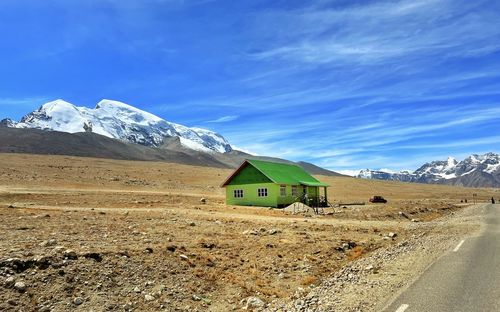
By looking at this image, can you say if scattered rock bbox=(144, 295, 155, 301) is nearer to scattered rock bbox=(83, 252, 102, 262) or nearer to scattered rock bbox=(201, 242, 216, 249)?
scattered rock bbox=(83, 252, 102, 262)

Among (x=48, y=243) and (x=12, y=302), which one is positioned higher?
(x=48, y=243)

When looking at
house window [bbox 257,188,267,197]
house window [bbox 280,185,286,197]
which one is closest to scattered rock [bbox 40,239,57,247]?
house window [bbox 257,188,267,197]

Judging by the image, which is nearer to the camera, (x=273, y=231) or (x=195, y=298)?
(x=195, y=298)

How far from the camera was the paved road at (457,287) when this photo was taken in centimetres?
1043

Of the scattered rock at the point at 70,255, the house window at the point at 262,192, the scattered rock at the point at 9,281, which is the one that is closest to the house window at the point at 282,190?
the house window at the point at 262,192

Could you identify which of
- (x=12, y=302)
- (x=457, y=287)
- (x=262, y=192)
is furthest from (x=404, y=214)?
(x=12, y=302)

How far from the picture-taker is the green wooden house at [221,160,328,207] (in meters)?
52.5

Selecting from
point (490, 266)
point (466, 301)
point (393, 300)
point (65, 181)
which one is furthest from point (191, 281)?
point (65, 181)

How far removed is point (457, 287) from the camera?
12172mm

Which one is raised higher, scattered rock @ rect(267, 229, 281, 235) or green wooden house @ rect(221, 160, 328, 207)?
green wooden house @ rect(221, 160, 328, 207)

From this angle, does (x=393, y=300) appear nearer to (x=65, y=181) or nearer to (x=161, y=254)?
(x=161, y=254)

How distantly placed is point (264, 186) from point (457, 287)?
41203 millimetres

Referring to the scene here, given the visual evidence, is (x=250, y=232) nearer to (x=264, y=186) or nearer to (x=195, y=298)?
(x=195, y=298)

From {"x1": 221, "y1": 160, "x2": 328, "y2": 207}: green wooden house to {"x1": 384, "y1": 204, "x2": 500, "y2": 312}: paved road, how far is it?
34659 millimetres
